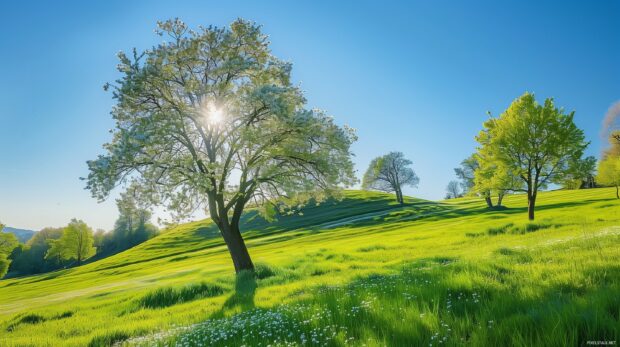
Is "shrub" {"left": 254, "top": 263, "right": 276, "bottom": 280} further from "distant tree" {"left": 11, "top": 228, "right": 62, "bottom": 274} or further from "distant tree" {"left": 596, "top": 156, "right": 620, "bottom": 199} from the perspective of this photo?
"distant tree" {"left": 11, "top": 228, "right": 62, "bottom": 274}

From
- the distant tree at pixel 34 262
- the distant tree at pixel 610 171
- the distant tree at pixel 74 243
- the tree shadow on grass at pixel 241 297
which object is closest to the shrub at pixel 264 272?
the tree shadow on grass at pixel 241 297

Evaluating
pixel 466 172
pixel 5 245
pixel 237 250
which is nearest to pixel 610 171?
pixel 466 172

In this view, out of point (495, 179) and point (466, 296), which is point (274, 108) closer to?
point (466, 296)

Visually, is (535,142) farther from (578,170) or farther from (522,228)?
(522,228)

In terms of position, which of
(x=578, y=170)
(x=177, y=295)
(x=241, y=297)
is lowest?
(x=177, y=295)

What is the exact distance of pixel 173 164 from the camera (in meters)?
16.9

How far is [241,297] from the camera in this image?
39.8 ft

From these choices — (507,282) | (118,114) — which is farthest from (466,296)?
(118,114)

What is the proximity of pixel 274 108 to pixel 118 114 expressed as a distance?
31.6ft

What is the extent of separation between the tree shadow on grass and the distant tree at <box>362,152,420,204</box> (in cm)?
8129

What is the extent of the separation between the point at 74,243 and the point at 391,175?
94530 mm

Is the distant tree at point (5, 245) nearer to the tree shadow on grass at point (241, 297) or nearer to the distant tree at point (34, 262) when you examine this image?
the distant tree at point (34, 262)

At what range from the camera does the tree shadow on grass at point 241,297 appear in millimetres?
9606

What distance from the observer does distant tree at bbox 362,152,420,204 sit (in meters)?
97.0
